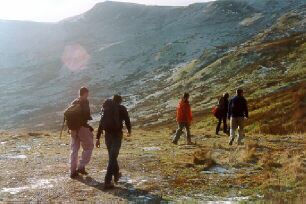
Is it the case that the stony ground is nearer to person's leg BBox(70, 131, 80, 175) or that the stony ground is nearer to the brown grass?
the brown grass

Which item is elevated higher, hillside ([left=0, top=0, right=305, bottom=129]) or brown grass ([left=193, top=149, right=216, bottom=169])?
hillside ([left=0, top=0, right=305, bottom=129])

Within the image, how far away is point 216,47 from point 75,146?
13024cm

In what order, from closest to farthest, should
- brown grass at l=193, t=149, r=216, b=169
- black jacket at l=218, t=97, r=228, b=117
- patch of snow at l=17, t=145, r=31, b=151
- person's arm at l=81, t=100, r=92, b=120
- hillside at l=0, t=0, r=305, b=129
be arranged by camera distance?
1. person's arm at l=81, t=100, r=92, b=120
2. brown grass at l=193, t=149, r=216, b=169
3. patch of snow at l=17, t=145, r=31, b=151
4. black jacket at l=218, t=97, r=228, b=117
5. hillside at l=0, t=0, r=305, b=129

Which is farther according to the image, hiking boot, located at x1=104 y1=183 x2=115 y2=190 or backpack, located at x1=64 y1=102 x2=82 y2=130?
backpack, located at x1=64 y1=102 x2=82 y2=130

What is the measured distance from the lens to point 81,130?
16.4 metres

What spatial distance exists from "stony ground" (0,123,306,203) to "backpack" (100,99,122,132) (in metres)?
1.80

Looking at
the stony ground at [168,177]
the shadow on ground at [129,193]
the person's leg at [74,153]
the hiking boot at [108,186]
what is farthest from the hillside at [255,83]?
the hiking boot at [108,186]

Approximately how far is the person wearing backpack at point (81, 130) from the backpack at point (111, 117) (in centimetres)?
156

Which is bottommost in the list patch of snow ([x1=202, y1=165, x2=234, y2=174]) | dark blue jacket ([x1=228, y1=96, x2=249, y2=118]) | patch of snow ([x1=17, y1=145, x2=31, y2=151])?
patch of snow ([x1=17, y1=145, x2=31, y2=151])

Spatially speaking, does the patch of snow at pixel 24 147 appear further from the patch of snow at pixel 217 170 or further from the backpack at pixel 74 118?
the patch of snow at pixel 217 170

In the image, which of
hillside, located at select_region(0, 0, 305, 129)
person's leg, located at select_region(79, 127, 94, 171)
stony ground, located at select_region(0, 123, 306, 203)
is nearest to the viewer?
stony ground, located at select_region(0, 123, 306, 203)

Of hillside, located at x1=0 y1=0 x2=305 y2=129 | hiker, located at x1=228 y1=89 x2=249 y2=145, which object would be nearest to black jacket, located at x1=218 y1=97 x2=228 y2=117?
hiker, located at x1=228 y1=89 x2=249 y2=145

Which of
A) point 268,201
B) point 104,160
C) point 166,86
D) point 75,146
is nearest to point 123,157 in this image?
point 104,160

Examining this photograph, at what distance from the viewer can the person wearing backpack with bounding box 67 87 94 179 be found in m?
16.1
